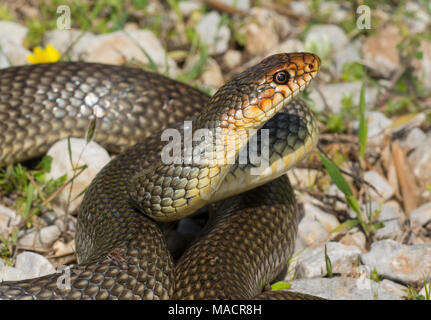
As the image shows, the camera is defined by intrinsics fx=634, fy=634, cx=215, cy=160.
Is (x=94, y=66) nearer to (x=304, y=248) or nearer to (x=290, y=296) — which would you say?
(x=304, y=248)

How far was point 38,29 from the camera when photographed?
7293mm

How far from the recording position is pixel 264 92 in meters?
4.38

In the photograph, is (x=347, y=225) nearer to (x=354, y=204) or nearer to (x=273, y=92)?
(x=354, y=204)

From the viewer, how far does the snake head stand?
4.37 metres

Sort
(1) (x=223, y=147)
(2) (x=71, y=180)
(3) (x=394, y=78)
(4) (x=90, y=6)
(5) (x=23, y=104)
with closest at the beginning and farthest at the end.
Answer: (1) (x=223, y=147) → (2) (x=71, y=180) → (5) (x=23, y=104) → (3) (x=394, y=78) → (4) (x=90, y=6)

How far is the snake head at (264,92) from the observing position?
4.37 m

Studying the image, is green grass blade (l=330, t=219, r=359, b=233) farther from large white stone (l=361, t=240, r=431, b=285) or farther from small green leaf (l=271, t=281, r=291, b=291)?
small green leaf (l=271, t=281, r=291, b=291)

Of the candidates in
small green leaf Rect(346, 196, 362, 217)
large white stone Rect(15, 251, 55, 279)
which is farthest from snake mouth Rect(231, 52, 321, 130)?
large white stone Rect(15, 251, 55, 279)

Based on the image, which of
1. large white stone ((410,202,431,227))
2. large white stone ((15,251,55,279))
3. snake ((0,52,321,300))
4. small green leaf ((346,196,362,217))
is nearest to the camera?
snake ((0,52,321,300))

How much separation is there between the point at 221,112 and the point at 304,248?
140 centimetres

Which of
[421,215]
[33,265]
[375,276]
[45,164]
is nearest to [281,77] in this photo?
[375,276]

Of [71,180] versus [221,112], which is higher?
[221,112]
